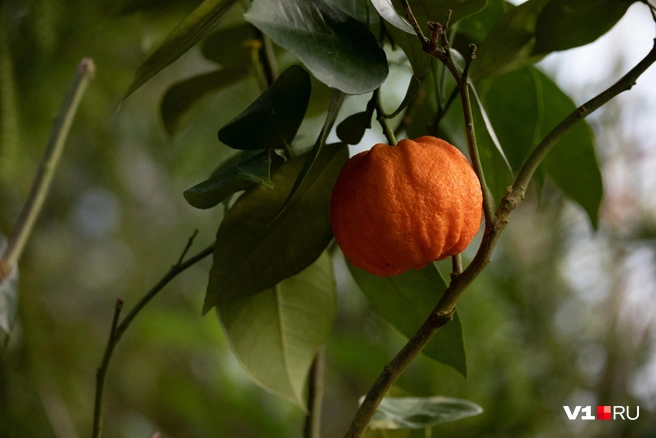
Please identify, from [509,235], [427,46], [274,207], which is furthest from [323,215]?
[509,235]

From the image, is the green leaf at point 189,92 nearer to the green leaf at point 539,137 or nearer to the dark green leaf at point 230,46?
the dark green leaf at point 230,46

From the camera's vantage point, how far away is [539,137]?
1.74 ft

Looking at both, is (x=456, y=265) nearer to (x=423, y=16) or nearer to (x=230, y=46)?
(x=423, y=16)

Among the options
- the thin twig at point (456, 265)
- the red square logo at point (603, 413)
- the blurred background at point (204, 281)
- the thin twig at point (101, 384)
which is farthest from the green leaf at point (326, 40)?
the red square logo at point (603, 413)

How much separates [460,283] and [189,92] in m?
0.43

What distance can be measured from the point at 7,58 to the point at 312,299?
53cm

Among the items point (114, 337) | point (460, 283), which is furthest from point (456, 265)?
point (114, 337)

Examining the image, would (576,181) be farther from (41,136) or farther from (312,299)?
(41,136)

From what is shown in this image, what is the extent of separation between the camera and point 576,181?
0.53 metres

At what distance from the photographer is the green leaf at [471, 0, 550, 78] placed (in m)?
0.45

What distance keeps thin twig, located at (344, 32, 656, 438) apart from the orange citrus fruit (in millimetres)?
20

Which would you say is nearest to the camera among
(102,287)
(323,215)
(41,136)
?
(323,215)

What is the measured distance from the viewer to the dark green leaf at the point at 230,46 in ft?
2.08

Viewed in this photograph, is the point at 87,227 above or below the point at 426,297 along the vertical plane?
above
